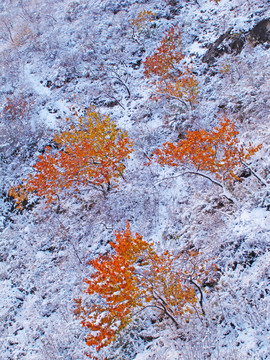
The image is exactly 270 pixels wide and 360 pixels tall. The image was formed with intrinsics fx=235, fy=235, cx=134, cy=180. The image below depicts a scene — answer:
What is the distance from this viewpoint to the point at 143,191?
1513 cm

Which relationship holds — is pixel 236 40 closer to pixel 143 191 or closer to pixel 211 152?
pixel 211 152

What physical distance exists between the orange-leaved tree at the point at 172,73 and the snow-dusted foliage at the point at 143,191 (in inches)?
19.4

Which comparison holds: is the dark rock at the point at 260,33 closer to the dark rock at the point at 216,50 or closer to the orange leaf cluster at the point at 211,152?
the dark rock at the point at 216,50

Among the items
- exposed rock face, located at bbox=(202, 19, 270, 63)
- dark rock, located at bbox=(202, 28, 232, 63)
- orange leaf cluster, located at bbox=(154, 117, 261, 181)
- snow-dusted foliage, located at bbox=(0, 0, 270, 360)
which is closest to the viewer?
snow-dusted foliage, located at bbox=(0, 0, 270, 360)

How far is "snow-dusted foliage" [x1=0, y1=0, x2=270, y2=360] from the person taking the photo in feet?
26.7

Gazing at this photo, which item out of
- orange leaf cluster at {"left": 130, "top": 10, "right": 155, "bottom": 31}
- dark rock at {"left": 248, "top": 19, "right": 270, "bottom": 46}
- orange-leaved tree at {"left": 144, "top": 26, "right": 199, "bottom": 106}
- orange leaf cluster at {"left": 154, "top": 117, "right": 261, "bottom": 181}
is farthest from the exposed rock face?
orange leaf cluster at {"left": 154, "top": 117, "right": 261, "bottom": 181}

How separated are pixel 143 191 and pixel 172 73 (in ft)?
42.1

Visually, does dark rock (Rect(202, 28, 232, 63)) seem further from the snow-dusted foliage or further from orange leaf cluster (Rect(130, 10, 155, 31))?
orange leaf cluster (Rect(130, 10, 155, 31))

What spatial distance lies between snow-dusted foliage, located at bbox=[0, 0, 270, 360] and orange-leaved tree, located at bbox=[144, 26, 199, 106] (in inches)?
19.4

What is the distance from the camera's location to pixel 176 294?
8.31 metres

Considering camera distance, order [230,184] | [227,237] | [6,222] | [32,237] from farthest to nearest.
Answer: [6,222] → [32,237] → [230,184] → [227,237]

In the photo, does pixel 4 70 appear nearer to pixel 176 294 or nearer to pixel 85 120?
pixel 85 120

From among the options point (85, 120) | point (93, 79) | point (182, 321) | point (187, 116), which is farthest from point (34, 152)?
point (182, 321)

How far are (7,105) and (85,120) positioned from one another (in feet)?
34.9
